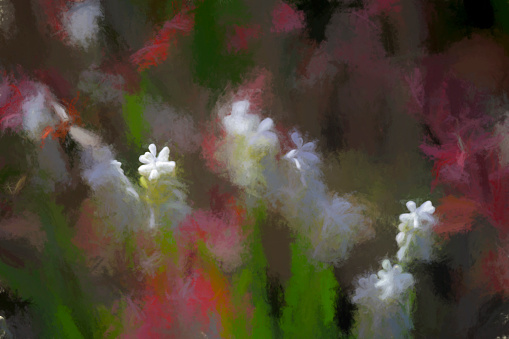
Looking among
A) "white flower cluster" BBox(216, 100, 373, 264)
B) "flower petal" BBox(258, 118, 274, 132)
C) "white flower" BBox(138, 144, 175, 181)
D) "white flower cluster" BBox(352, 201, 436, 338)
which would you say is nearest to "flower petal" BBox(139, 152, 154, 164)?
"white flower" BBox(138, 144, 175, 181)

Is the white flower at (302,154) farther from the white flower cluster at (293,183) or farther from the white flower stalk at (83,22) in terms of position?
the white flower stalk at (83,22)

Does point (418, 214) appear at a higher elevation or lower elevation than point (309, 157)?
lower

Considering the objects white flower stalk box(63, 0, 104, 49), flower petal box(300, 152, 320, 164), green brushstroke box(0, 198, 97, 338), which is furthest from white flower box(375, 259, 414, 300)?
white flower stalk box(63, 0, 104, 49)

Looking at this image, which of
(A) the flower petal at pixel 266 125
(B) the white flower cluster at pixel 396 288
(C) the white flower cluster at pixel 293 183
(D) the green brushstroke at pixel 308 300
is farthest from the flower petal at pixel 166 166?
(B) the white flower cluster at pixel 396 288

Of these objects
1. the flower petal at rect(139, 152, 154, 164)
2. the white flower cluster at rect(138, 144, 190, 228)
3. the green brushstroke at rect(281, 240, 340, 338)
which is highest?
the flower petal at rect(139, 152, 154, 164)

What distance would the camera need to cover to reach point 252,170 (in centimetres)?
90

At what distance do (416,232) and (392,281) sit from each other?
12 cm

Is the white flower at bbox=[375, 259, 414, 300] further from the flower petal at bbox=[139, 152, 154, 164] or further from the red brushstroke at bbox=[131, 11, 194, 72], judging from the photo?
the red brushstroke at bbox=[131, 11, 194, 72]

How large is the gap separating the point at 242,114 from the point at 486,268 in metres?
0.65

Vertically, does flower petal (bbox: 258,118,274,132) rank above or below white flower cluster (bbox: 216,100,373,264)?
above

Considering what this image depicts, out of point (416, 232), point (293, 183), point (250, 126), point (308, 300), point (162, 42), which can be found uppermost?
point (162, 42)

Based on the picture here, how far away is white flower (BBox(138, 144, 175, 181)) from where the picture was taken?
0.91 meters

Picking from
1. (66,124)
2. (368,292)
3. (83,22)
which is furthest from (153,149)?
(368,292)

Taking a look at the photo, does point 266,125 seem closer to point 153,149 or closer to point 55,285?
point 153,149
